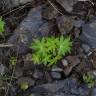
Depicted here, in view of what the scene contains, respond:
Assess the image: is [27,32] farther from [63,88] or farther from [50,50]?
[63,88]

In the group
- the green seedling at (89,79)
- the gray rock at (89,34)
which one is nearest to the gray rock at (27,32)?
the gray rock at (89,34)

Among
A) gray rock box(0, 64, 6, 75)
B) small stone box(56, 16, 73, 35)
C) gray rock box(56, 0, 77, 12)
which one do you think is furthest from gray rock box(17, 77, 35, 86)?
gray rock box(56, 0, 77, 12)

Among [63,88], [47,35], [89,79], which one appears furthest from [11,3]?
[89,79]

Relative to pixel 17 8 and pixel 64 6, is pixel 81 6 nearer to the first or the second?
pixel 64 6

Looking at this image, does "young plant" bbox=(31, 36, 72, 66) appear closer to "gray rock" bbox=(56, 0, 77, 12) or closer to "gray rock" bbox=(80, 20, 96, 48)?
"gray rock" bbox=(80, 20, 96, 48)

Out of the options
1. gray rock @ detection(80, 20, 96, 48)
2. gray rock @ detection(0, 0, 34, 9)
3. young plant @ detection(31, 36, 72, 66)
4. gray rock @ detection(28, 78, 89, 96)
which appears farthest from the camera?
gray rock @ detection(0, 0, 34, 9)

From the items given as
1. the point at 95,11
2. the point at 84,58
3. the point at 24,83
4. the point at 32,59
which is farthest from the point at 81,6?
the point at 24,83
